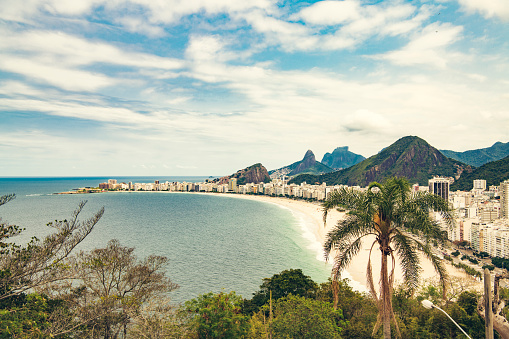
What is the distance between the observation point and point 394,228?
1003cm

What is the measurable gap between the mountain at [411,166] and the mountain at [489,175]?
1167 inches

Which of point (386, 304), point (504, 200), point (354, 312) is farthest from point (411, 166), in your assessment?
point (386, 304)

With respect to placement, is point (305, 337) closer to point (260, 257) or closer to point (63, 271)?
point (63, 271)

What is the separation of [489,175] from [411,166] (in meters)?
58.2

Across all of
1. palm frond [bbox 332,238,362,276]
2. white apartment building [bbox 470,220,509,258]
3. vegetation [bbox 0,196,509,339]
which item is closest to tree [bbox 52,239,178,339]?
vegetation [bbox 0,196,509,339]

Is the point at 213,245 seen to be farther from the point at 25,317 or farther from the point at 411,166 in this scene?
the point at 411,166

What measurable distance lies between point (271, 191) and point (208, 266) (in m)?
130

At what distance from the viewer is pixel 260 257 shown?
39.6 meters

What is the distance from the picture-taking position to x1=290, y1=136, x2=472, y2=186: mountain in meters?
166

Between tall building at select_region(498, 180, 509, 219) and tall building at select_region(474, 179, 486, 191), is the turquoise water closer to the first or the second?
tall building at select_region(498, 180, 509, 219)

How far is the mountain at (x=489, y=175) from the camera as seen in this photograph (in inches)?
→ 4416

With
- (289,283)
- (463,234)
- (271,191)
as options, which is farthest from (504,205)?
(271,191)

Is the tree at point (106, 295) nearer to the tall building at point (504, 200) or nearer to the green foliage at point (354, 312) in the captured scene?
the green foliage at point (354, 312)

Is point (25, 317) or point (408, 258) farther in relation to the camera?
point (25, 317)
